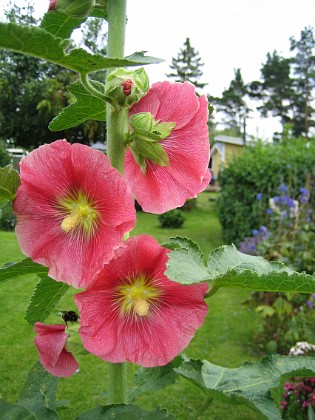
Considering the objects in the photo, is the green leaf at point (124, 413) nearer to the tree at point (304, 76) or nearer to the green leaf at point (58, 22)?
the green leaf at point (58, 22)

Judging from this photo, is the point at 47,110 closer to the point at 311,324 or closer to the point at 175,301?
the point at 311,324

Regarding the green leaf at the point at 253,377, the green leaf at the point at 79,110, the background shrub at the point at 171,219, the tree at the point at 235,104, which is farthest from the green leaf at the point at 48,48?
the tree at the point at 235,104

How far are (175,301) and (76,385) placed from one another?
2.87 metres

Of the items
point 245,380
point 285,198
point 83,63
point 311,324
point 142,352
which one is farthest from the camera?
point 285,198

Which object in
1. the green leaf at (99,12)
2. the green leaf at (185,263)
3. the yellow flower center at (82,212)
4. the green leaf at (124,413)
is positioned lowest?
the green leaf at (124,413)

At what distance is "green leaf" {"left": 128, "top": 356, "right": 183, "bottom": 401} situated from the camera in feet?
3.01

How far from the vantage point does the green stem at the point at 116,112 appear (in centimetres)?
69

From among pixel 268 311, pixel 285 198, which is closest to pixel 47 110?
pixel 285 198

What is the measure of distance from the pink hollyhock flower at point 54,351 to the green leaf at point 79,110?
301mm

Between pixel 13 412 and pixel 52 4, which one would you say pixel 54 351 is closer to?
pixel 13 412

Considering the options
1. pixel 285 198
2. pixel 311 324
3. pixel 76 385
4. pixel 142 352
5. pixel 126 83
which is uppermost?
pixel 126 83

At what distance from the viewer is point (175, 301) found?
66cm

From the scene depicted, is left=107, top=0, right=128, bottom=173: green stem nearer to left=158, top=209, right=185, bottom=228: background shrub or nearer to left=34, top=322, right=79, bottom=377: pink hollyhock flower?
left=34, top=322, right=79, bottom=377: pink hollyhock flower

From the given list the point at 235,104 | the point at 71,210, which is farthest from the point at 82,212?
the point at 235,104
